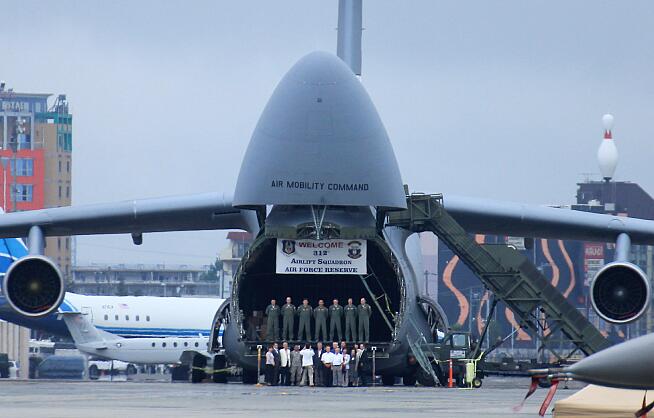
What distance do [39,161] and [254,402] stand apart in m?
99.4

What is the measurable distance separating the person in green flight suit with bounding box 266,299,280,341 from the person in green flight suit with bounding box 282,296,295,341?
118 mm

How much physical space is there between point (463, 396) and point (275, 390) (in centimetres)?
306

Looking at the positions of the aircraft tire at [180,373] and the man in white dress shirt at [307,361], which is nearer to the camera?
the man in white dress shirt at [307,361]

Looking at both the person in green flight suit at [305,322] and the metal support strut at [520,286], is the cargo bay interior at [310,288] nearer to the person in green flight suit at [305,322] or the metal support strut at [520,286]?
the person in green flight suit at [305,322]

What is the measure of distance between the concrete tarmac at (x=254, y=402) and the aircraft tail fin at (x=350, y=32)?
8.38 metres

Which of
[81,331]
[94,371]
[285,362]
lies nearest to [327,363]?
[285,362]

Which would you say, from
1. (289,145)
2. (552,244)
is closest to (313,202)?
(289,145)

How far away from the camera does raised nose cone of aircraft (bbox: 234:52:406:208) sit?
84.7 feet

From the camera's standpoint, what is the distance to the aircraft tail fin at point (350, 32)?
3288cm

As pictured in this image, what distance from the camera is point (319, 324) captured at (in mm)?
27938

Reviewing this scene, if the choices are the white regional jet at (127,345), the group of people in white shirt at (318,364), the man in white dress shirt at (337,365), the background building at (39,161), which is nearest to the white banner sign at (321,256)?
the group of people in white shirt at (318,364)

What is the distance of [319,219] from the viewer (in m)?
26.8

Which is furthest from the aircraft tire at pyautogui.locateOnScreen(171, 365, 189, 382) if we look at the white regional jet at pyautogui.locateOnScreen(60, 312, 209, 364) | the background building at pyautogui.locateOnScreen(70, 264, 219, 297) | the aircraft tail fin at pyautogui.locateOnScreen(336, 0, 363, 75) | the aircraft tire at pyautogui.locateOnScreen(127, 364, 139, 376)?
the background building at pyautogui.locateOnScreen(70, 264, 219, 297)

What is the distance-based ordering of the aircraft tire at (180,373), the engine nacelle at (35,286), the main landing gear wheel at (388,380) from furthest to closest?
the aircraft tire at (180,373) < the main landing gear wheel at (388,380) < the engine nacelle at (35,286)
